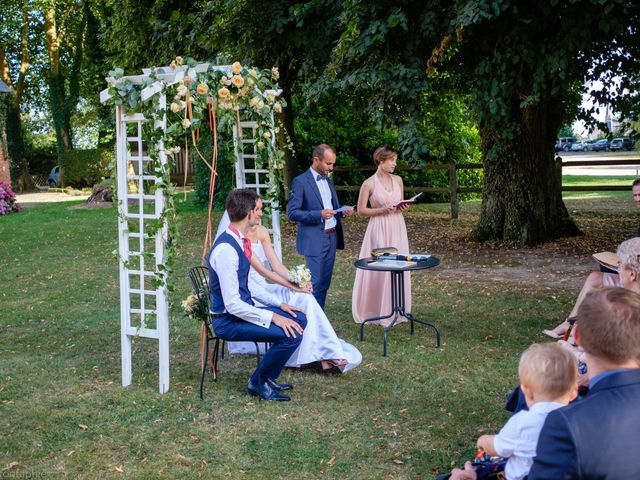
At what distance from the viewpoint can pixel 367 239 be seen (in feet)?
26.4

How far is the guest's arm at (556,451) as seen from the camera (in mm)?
2263

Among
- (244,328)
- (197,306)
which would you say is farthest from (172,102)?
(244,328)

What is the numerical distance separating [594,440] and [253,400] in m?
3.89

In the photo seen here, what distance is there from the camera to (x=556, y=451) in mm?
2293

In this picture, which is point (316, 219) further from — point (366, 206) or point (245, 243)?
point (245, 243)

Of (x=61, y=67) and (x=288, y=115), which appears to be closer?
(x=288, y=115)

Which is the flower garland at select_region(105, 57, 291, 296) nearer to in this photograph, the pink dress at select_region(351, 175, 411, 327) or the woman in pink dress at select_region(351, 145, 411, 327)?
the woman in pink dress at select_region(351, 145, 411, 327)

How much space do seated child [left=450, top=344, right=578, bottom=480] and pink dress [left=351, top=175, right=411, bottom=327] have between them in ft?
15.2

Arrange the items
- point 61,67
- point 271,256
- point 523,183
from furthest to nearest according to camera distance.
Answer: point 61,67
point 523,183
point 271,256

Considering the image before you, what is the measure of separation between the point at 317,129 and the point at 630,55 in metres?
9.94

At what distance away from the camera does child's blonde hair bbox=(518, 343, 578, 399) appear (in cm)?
300

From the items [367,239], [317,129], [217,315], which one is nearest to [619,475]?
[217,315]

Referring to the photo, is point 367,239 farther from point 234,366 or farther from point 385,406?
point 385,406

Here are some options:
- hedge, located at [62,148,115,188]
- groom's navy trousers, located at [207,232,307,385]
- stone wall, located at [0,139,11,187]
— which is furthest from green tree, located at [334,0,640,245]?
hedge, located at [62,148,115,188]
